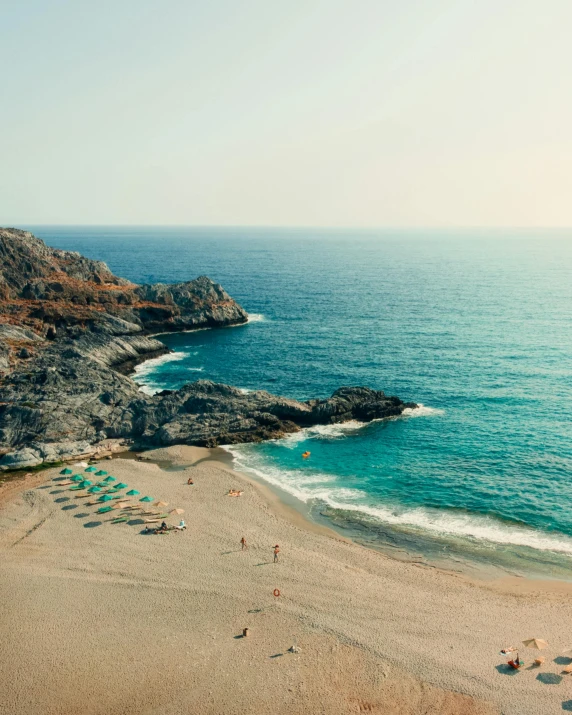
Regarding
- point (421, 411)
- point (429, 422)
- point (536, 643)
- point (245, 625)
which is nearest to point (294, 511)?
point (245, 625)

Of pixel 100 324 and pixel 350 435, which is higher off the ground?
pixel 100 324

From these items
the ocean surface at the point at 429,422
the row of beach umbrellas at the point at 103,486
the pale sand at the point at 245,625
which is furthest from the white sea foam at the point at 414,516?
the row of beach umbrellas at the point at 103,486

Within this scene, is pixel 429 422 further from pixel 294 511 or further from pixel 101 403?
pixel 101 403

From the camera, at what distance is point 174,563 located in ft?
144

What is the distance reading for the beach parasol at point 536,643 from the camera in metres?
34.4

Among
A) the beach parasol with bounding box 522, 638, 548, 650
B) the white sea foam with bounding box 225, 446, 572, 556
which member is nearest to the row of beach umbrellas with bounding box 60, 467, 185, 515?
the white sea foam with bounding box 225, 446, 572, 556

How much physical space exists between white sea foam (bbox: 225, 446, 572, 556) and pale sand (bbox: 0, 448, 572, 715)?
562 centimetres

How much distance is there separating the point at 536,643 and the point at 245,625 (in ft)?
60.3

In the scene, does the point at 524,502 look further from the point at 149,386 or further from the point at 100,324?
the point at 100,324

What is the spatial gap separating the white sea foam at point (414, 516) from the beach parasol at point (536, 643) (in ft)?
40.8

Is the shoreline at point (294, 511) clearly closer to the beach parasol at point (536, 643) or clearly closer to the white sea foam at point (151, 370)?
the beach parasol at point (536, 643)

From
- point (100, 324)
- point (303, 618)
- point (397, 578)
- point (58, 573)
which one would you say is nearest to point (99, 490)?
point (58, 573)

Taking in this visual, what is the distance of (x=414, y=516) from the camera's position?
5166 centimetres

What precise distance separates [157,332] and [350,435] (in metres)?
65.7
